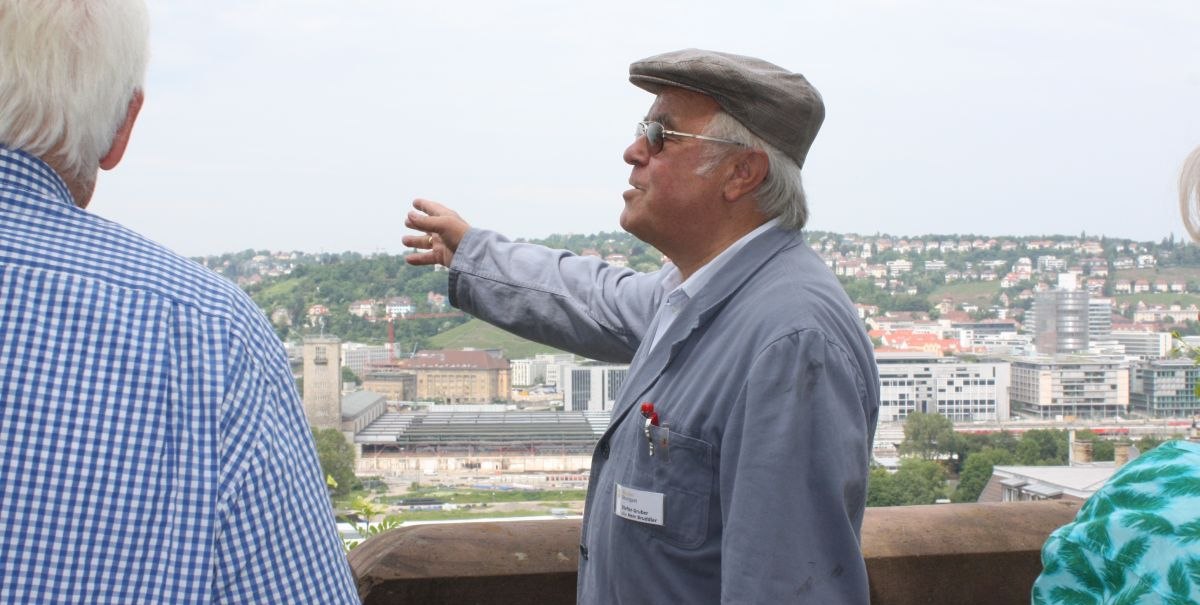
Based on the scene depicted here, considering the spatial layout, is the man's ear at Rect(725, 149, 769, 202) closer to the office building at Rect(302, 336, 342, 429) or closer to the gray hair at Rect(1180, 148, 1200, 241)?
the gray hair at Rect(1180, 148, 1200, 241)

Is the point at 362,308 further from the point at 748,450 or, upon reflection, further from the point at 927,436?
the point at 748,450

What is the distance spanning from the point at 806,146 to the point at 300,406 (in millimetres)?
995

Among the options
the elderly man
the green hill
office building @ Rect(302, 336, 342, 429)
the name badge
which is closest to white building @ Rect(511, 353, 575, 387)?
the green hill

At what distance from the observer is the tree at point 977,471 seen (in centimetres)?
304

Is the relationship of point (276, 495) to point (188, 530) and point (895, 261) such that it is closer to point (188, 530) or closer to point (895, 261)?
point (188, 530)

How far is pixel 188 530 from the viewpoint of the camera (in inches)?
37.7

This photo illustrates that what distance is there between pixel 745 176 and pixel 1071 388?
3.17 meters

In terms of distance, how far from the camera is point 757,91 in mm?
1705

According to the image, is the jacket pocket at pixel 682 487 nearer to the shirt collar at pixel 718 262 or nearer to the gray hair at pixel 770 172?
the shirt collar at pixel 718 262

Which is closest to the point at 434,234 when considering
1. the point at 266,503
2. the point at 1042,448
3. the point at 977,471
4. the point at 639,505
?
the point at 639,505

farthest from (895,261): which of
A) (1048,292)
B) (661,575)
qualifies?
(661,575)

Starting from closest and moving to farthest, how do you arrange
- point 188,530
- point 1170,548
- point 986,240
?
1. point 188,530
2. point 1170,548
3. point 986,240

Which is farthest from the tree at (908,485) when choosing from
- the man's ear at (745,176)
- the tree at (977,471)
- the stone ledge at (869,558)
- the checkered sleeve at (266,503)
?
the checkered sleeve at (266,503)

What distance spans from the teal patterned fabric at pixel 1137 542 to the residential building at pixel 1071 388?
3.15 meters
